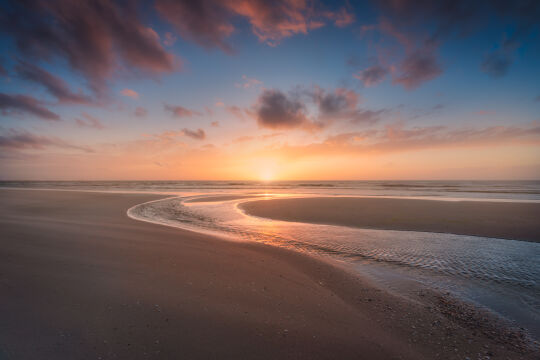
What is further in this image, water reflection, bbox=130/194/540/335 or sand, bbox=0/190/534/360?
water reflection, bbox=130/194/540/335

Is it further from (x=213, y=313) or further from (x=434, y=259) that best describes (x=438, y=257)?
(x=213, y=313)

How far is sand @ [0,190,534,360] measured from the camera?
3174 millimetres

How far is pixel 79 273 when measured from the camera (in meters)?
5.50

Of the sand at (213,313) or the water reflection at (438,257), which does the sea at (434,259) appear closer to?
the water reflection at (438,257)

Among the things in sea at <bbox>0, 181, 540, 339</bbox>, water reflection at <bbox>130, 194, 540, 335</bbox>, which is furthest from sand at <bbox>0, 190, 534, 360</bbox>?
water reflection at <bbox>130, 194, 540, 335</bbox>

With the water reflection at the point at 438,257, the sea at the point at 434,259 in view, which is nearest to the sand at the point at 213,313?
the sea at the point at 434,259

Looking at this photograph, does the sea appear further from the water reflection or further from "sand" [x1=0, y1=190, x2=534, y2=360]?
"sand" [x1=0, y1=190, x2=534, y2=360]

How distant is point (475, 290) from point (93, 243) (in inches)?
474

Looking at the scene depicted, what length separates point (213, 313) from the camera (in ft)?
13.3

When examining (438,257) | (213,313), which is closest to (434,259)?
(438,257)

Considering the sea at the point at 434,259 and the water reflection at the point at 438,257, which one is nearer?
the sea at the point at 434,259

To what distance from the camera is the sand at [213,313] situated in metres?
3.17

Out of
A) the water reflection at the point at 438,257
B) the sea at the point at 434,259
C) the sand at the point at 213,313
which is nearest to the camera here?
the sand at the point at 213,313

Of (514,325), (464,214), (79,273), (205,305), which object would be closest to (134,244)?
(79,273)
